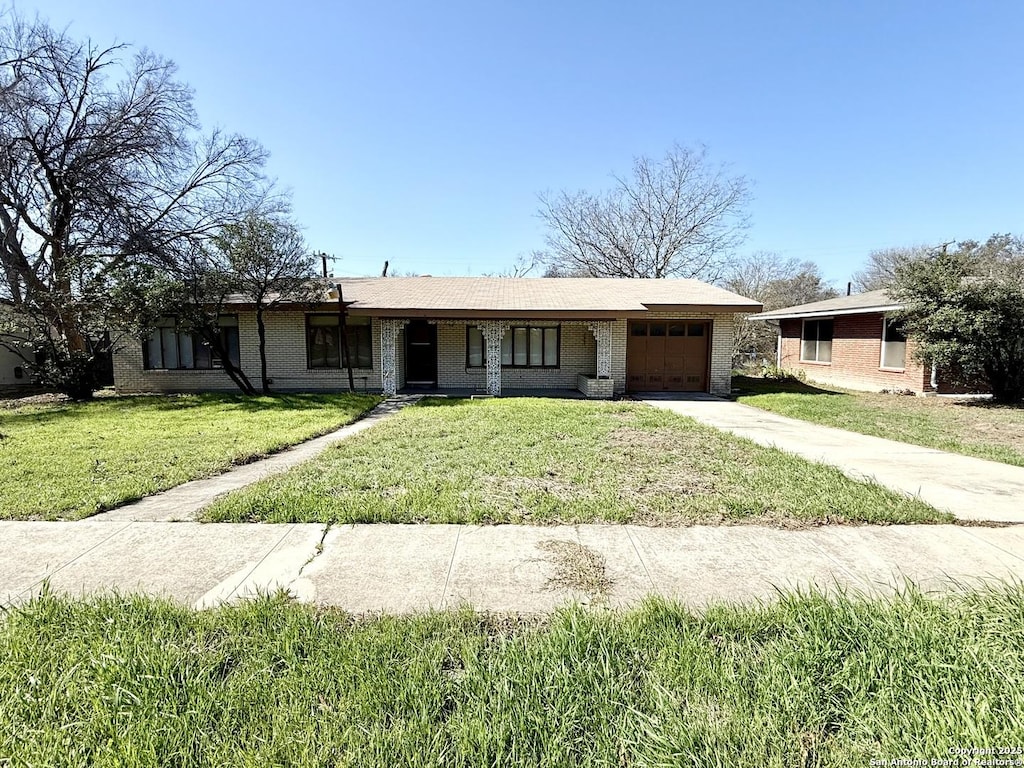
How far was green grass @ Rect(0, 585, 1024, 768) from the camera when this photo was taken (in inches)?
70.7

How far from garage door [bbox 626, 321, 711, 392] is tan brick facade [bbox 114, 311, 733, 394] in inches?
17.4

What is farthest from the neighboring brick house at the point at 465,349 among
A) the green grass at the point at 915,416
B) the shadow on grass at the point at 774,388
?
the green grass at the point at 915,416

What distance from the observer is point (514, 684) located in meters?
2.13

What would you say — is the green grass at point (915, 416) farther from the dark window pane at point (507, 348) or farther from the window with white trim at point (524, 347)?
the dark window pane at point (507, 348)

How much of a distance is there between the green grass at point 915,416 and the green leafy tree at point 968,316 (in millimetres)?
934

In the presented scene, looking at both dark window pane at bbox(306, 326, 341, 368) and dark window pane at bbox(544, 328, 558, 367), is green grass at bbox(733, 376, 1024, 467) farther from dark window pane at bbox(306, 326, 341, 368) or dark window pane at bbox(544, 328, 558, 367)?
dark window pane at bbox(306, 326, 341, 368)

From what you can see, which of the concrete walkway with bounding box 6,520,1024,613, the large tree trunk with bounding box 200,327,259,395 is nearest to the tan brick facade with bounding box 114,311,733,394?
the large tree trunk with bounding box 200,327,259,395

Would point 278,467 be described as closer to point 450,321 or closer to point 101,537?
point 101,537

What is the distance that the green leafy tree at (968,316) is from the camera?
11.4 m

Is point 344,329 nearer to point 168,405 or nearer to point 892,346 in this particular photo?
point 168,405

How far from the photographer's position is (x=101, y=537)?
152 inches

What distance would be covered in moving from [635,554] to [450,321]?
12083 millimetres

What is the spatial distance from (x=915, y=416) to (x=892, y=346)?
5.58 m

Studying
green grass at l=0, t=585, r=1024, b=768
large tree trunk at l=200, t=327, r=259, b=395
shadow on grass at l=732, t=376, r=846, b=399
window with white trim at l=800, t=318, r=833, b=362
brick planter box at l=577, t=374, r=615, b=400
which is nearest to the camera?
green grass at l=0, t=585, r=1024, b=768
